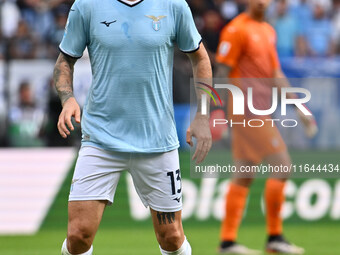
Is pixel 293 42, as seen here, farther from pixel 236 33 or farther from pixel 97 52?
pixel 97 52

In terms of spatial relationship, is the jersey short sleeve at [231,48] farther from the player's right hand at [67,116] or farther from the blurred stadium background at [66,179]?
the player's right hand at [67,116]

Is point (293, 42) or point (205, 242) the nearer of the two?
point (205, 242)

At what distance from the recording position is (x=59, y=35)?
10844 mm

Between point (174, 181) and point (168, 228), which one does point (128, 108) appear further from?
point (168, 228)

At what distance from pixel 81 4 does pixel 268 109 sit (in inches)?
147

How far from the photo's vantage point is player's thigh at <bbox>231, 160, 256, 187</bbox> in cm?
754

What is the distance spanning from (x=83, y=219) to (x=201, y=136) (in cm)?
86

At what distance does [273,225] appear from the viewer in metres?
7.55

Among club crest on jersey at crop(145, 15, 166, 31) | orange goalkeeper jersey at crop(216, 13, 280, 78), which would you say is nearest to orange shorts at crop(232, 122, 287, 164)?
orange goalkeeper jersey at crop(216, 13, 280, 78)

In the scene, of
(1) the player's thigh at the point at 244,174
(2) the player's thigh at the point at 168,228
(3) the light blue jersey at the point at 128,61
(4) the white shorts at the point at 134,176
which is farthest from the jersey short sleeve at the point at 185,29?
(1) the player's thigh at the point at 244,174

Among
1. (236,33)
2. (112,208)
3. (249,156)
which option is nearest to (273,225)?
(249,156)

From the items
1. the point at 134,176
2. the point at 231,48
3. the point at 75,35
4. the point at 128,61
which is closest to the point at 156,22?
the point at 128,61

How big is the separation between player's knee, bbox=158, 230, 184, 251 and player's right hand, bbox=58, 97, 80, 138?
88cm

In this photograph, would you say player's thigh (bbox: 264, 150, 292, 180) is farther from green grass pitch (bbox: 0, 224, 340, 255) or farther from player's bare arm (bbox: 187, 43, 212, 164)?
player's bare arm (bbox: 187, 43, 212, 164)
